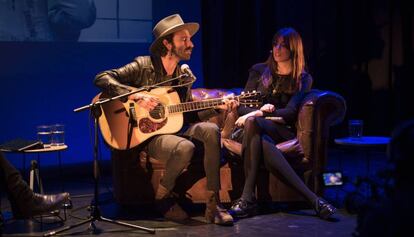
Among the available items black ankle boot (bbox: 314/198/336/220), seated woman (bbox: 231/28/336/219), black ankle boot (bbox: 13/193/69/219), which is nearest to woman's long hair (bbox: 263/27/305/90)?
seated woman (bbox: 231/28/336/219)

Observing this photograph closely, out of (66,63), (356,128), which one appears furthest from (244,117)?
(66,63)

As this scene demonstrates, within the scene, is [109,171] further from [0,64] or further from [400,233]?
[400,233]

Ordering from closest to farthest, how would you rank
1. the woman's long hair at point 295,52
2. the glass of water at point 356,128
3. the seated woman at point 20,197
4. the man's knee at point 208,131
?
the seated woman at point 20,197 < the man's knee at point 208,131 < the woman's long hair at point 295,52 < the glass of water at point 356,128

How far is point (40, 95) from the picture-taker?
5891 mm

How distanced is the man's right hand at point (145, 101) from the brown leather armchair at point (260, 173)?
0.34 m

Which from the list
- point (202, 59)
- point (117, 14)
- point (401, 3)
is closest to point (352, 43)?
point (401, 3)

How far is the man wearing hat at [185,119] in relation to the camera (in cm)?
408

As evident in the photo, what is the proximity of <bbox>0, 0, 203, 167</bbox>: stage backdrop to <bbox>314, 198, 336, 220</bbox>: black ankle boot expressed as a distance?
2649mm

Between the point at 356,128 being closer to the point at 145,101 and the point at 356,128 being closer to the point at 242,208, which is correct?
the point at 242,208

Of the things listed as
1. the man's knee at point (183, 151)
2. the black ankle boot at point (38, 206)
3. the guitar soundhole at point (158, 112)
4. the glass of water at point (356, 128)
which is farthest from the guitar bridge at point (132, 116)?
the glass of water at point (356, 128)

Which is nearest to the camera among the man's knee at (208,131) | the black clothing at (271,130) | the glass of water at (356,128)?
the man's knee at (208,131)

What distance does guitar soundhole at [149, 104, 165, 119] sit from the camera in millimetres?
4203

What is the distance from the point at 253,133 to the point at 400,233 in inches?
103

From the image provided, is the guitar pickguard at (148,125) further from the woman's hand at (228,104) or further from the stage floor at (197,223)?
the stage floor at (197,223)
